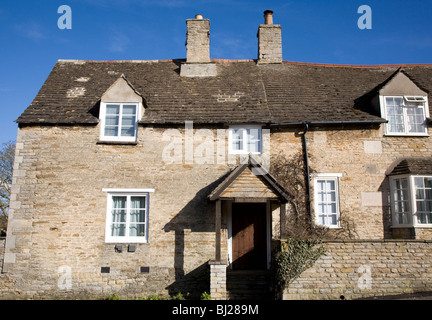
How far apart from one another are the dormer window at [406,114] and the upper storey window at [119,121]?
1021 centimetres

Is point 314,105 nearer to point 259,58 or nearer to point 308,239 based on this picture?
point 259,58

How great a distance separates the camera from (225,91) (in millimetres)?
16250

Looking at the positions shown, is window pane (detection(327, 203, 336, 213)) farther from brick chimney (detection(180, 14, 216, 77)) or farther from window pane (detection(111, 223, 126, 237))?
brick chimney (detection(180, 14, 216, 77))

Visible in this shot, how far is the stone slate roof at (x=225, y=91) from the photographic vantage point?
1465cm

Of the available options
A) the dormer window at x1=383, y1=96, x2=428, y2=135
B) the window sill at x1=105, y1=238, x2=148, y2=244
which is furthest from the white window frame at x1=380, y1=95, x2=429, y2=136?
the window sill at x1=105, y1=238, x2=148, y2=244

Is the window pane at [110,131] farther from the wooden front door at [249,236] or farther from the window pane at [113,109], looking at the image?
the wooden front door at [249,236]

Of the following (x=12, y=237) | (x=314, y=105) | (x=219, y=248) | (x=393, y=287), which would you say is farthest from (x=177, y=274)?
(x=314, y=105)

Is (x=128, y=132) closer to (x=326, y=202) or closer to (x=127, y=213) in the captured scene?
(x=127, y=213)

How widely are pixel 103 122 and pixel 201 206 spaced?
202 inches

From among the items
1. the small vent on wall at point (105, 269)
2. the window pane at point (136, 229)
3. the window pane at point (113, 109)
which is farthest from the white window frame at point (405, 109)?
the small vent on wall at point (105, 269)

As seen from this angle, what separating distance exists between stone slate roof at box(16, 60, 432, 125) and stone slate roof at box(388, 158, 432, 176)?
204 cm

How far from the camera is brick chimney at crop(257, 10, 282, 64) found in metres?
18.6

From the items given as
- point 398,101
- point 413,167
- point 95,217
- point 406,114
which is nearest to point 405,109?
point 406,114

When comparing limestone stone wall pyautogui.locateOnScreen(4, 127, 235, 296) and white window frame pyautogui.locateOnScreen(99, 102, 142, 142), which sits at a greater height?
white window frame pyautogui.locateOnScreen(99, 102, 142, 142)
